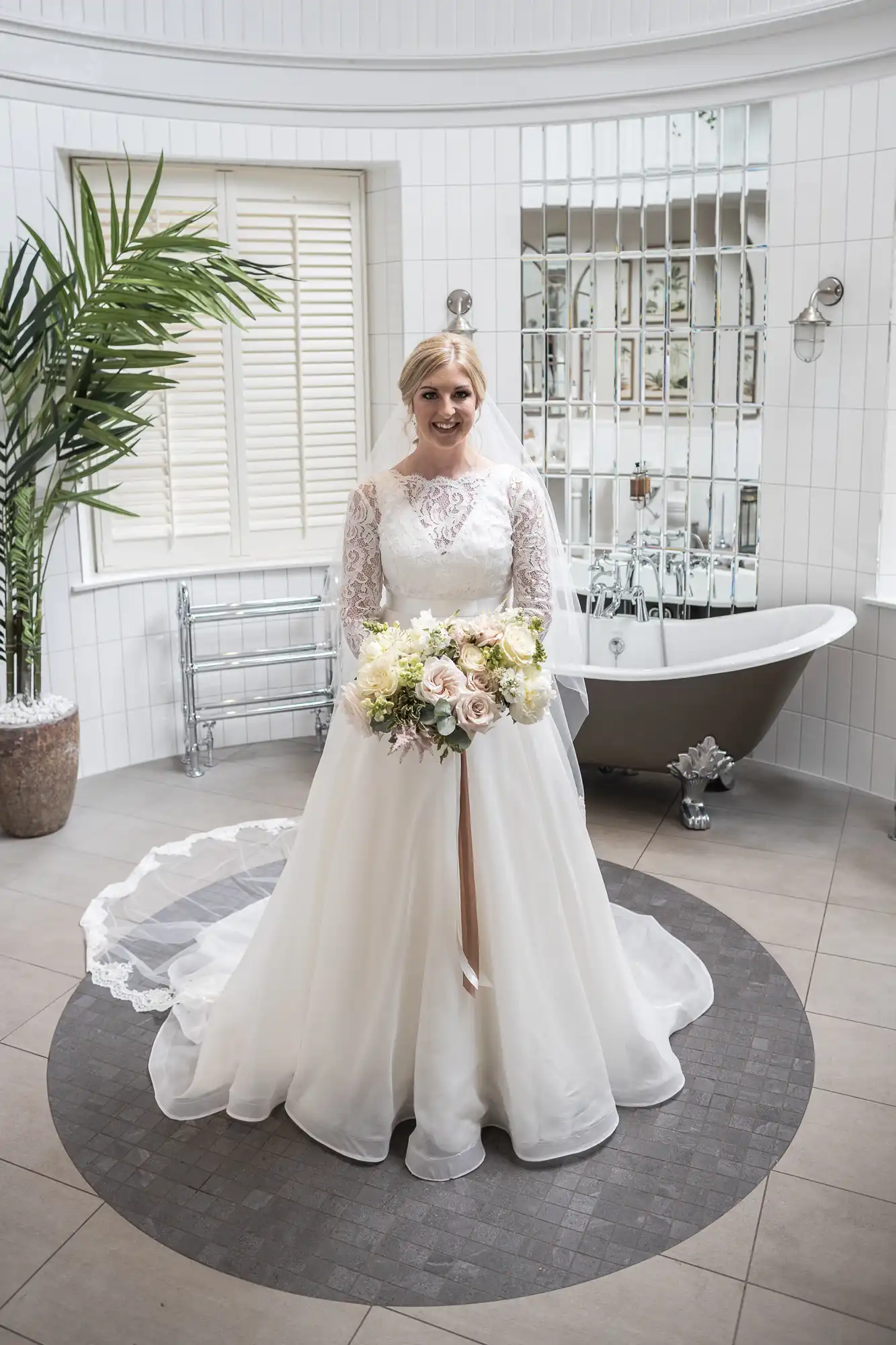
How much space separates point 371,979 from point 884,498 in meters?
2.95

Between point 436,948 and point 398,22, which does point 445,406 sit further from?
point 398,22

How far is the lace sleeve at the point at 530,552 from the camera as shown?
2.76 meters

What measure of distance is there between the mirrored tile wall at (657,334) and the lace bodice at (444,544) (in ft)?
7.91

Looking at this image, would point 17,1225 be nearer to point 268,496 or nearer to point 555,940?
point 555,940

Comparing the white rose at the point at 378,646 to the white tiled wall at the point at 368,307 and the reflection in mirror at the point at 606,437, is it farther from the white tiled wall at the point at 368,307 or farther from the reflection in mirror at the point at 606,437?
the reflection in mirror at the point at 606,437

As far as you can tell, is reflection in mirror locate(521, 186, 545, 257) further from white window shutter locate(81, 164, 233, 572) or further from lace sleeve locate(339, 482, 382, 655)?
lace sleeve locate(339, 482, 382, 655)

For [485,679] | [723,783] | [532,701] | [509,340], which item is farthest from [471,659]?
[509,340]

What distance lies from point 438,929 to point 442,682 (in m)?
0.56

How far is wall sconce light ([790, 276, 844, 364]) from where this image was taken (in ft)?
14.7

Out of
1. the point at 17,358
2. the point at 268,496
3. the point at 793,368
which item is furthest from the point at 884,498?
the point at 17,358

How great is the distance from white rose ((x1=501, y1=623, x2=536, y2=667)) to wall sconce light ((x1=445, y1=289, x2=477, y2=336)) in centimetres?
290

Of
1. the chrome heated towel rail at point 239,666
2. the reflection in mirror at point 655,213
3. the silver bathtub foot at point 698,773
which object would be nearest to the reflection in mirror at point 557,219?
the reflection in mirror at point 655,213

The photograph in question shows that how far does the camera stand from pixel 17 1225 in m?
2.36

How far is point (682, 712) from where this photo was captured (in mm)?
4301
